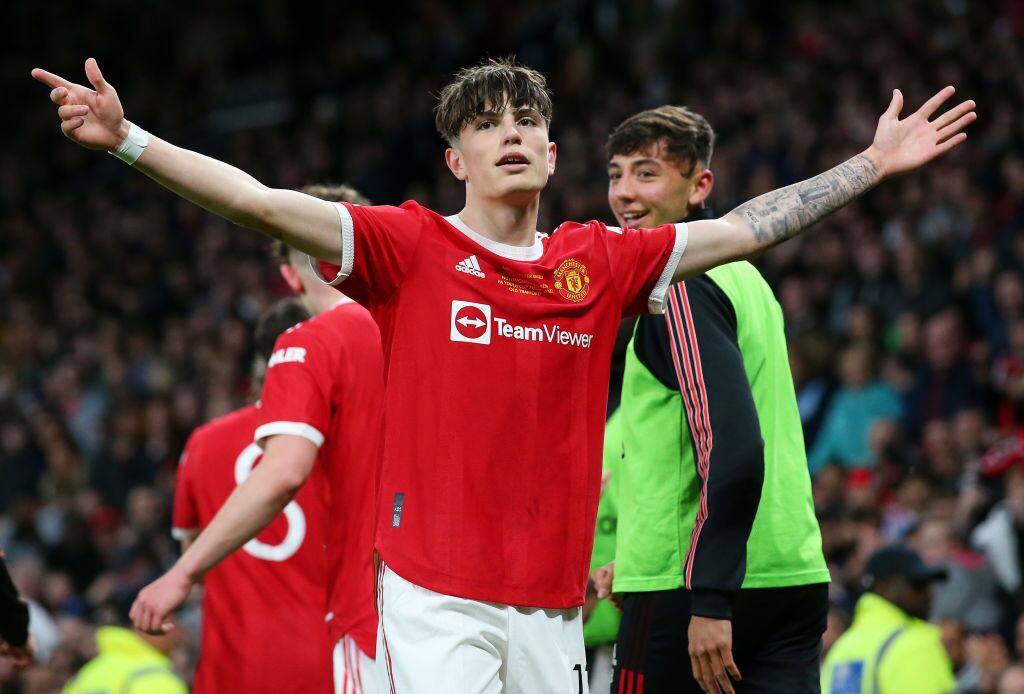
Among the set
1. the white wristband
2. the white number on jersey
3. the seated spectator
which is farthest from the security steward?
the white wristband

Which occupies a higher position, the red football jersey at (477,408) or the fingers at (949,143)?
the fingers at (949,143)

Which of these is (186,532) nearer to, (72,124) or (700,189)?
(700,189)

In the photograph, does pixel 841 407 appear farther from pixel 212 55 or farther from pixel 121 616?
pixel 212 55

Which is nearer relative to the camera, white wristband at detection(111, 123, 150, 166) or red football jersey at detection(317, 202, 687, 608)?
white wristband at detection(111, 123, 150, 166)

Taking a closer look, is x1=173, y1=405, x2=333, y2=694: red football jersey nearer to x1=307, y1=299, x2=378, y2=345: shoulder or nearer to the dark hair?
x1=307, y1=299, x2=378, y2=345: shoulder

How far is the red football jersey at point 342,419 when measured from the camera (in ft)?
16.5

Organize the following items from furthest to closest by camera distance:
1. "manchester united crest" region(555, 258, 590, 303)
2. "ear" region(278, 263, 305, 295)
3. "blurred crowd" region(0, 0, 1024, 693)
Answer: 1. "blurred crowd" region(0, 0, 1024, 693)
2. "ear" region(278, 263, 305, 295)
3. "manchester united crest" region(555, 258, 590, 303)

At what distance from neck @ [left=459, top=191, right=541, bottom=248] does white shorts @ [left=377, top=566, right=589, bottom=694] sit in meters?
0.94

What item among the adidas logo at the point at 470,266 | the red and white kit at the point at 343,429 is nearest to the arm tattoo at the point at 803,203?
the adidas logo at the point at 470,266

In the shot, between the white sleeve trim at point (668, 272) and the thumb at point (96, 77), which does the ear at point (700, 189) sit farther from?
the thumb at point (96, 77)

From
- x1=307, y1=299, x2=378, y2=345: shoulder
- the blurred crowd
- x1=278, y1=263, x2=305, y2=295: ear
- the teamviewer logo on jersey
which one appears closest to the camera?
the teamviewer logo on jersey

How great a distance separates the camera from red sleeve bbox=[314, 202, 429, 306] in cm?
370

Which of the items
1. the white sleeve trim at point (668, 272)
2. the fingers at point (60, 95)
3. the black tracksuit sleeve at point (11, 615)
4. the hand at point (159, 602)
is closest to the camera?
the fingers at point (60, 95)

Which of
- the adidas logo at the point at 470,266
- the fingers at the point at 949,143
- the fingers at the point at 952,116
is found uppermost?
the fingers at the point at 952,116
